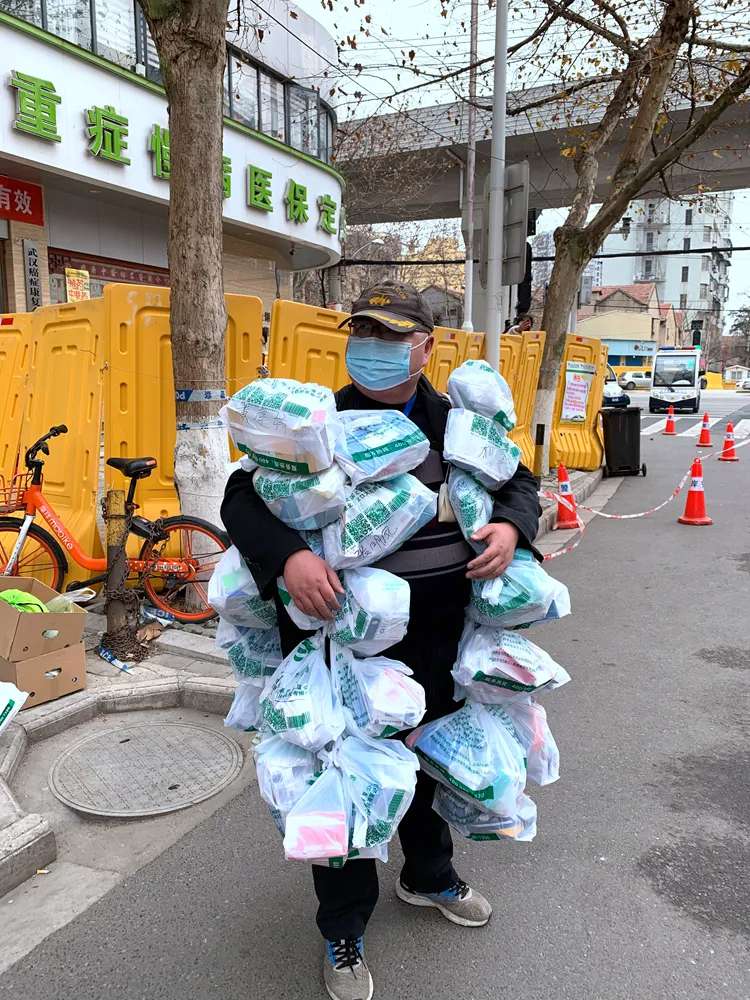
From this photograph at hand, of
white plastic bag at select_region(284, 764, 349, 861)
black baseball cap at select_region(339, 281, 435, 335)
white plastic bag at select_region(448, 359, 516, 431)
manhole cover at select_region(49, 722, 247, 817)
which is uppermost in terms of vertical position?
black baseball cap at select_region(339, 281, 435, 335)

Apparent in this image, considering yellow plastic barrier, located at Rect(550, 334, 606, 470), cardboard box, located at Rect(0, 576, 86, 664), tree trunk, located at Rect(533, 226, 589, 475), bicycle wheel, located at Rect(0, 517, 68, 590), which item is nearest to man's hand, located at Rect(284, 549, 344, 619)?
cardboard box, located at Rect(0, 576, 86, 664)

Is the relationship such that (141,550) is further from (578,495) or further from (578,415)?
(578,415)

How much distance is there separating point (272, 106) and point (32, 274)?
6828 mm

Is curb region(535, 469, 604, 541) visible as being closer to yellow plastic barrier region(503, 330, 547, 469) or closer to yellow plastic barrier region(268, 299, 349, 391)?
yellow plastic barrier region(503, 330, 547, 469)

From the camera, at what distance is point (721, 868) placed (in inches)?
103

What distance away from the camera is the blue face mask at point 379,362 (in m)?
1.96

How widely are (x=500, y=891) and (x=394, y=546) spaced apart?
1382 millimetres

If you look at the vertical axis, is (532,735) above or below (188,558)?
above

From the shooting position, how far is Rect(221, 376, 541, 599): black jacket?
1813 millimetres

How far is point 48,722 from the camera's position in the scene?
3443 millimetres

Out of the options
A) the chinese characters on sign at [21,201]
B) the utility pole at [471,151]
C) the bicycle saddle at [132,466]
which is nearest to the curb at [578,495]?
the utility pole at [471,151]

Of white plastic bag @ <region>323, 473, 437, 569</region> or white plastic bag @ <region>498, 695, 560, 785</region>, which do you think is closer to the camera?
white plastic bag @ <region>323, 473, 437, 569</region>

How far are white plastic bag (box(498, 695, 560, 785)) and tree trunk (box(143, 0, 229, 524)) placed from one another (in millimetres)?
3118

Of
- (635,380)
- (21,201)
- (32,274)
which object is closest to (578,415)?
(32,274)
